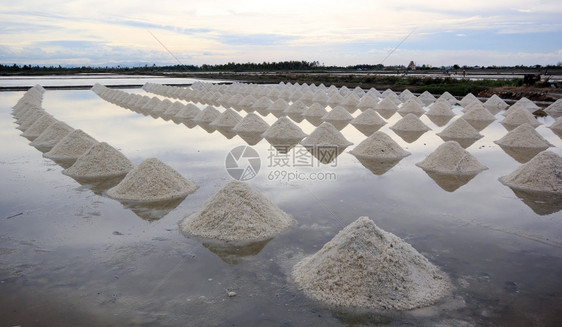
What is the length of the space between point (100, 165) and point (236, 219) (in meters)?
3.84

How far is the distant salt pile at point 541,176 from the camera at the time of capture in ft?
21.8

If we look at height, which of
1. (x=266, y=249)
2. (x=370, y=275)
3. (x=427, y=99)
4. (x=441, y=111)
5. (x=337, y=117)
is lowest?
(x=266, y=249)

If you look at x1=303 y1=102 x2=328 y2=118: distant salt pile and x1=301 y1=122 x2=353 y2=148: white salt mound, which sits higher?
x1=303 y1=102 x2=328 y2=118: distant salt pile

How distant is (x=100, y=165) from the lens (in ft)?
25.1

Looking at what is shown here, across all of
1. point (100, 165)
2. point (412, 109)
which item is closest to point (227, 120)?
point (100, 165)

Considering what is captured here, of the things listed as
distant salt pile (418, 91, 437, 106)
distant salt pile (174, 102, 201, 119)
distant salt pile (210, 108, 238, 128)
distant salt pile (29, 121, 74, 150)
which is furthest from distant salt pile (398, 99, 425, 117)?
distant salt pile (29, 121, 74, 150)

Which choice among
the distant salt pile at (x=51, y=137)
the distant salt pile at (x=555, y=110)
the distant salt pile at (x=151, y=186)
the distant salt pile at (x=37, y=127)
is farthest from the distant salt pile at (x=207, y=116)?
the distant salt pile at (x=555, y=110)

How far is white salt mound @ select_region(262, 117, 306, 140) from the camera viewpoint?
36.5ft

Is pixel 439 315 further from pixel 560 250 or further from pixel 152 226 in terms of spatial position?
pixel 152 226

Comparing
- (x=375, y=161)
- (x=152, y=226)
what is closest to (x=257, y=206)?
(x=152, y=226)

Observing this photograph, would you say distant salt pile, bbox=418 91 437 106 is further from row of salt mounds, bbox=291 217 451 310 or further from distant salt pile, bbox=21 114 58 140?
row of salt mounds, bbox=291 217 451 310

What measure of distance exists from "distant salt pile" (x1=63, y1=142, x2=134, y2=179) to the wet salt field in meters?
0.35

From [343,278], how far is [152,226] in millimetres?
2611

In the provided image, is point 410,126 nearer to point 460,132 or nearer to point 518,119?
point 460,132
